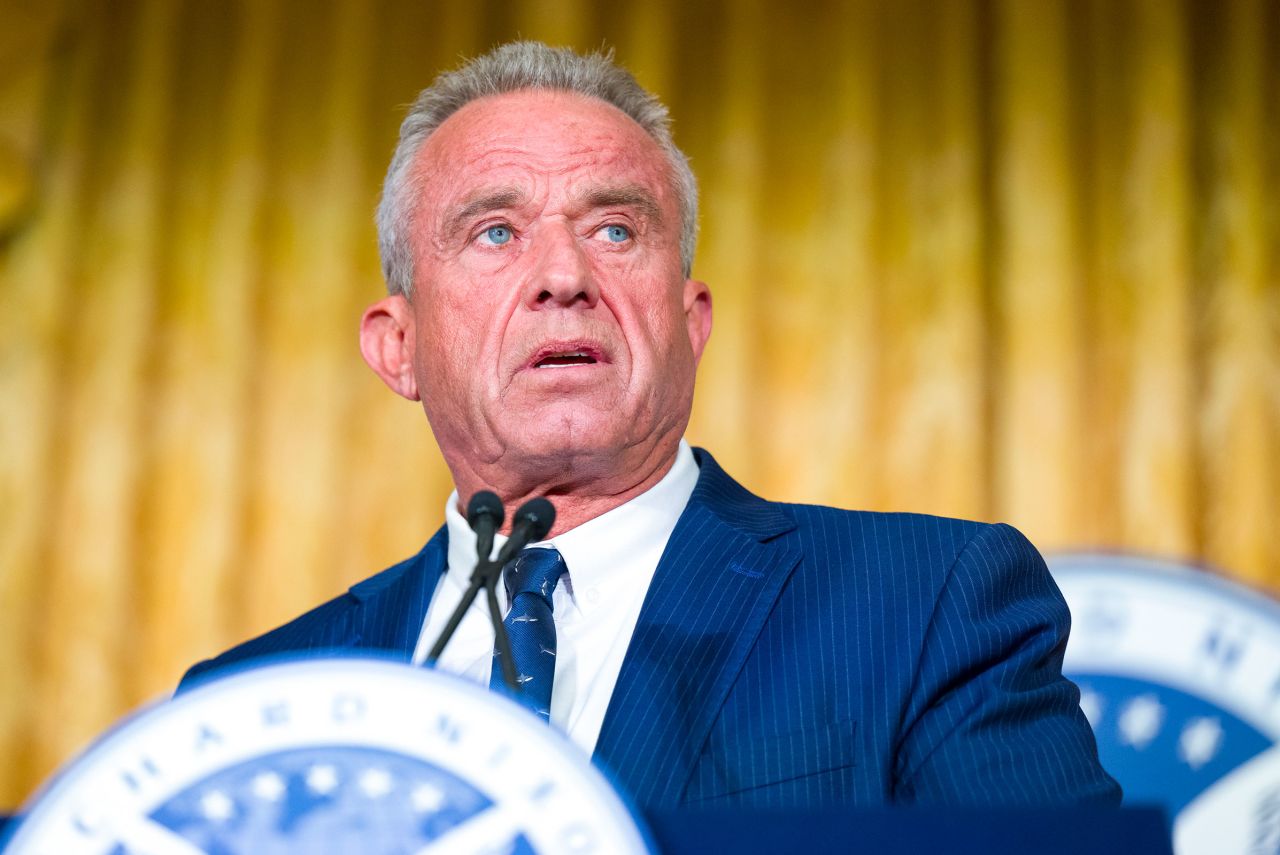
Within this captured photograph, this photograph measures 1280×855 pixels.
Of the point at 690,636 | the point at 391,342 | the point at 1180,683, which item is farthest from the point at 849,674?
the point at 1180,683

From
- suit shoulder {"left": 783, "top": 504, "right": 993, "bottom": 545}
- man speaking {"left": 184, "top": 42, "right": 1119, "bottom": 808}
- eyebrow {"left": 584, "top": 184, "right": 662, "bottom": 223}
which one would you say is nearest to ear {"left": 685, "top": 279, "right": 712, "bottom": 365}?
man speaking {"left": 184, "top": 42, "right": 1119, "bottom": 808}

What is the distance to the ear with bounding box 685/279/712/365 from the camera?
1867 mm

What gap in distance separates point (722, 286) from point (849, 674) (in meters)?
1.97

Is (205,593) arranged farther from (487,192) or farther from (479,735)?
(479,735)

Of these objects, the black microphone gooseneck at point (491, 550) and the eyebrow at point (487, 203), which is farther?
the eyebrow at point (487, 203)

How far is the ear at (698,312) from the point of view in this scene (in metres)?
1.87

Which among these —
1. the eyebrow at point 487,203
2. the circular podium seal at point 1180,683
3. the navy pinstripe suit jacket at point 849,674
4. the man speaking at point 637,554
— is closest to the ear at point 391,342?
the man speaking at point 637,554

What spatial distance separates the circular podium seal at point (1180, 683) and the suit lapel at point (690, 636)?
86 centimetres

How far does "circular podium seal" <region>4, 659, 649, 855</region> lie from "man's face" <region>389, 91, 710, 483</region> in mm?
855

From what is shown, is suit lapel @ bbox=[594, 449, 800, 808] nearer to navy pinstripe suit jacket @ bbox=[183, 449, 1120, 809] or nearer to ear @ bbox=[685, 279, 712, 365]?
navy pinstripe suit jacket @ bbox=[183, 449, 1120, 809]

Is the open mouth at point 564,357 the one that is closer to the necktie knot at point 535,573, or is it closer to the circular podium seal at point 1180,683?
the necktie knot at point 535,573

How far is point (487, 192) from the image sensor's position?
1.72 m

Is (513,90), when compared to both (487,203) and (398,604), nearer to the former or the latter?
(487,203)

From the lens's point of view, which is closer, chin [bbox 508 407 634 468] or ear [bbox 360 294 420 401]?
chin [bbox 508 407 634 468]
